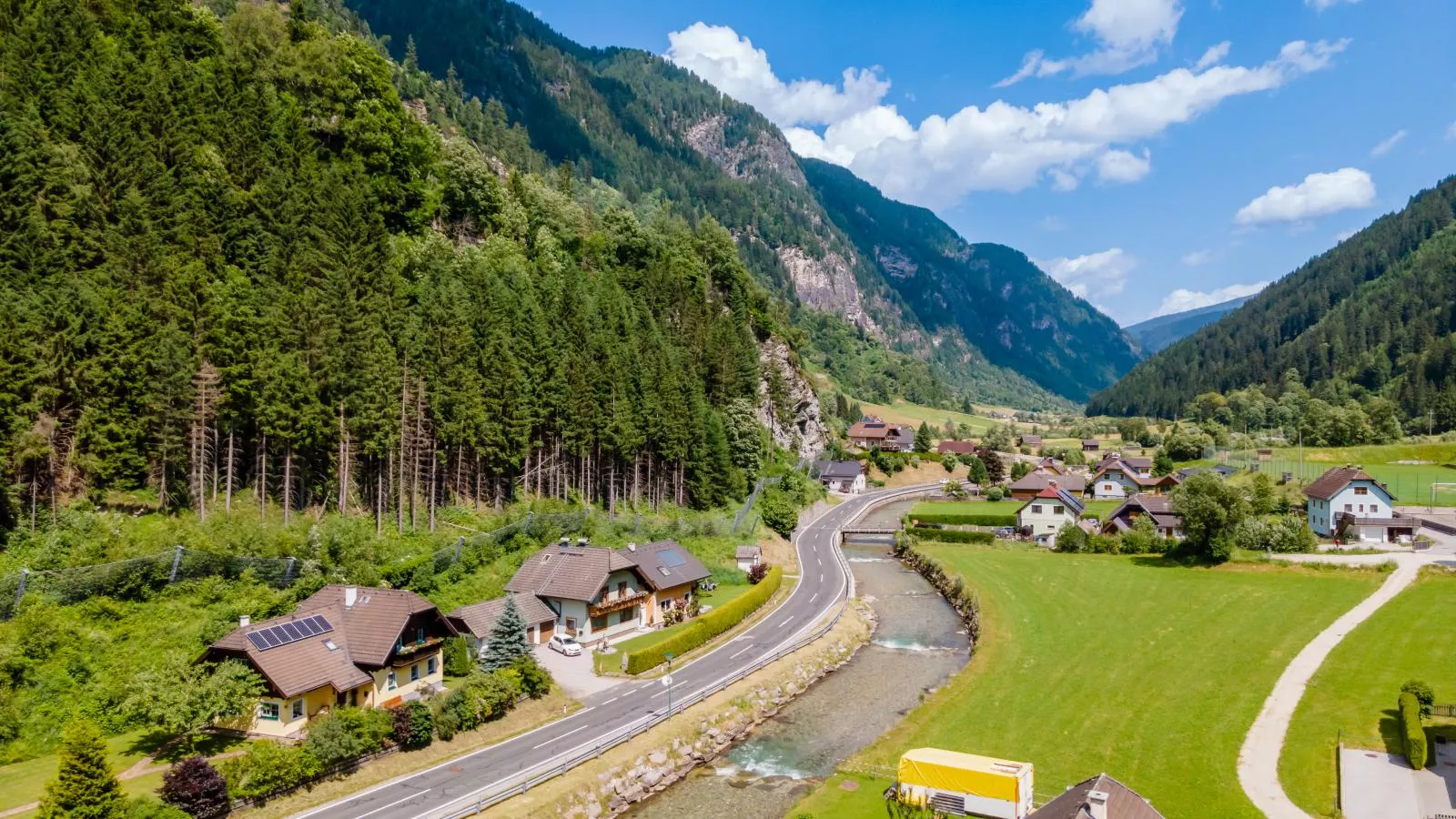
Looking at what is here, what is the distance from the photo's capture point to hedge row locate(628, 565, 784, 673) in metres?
49.3

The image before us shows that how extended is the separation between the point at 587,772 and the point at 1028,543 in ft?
241

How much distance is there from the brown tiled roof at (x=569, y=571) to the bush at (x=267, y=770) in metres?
23.8

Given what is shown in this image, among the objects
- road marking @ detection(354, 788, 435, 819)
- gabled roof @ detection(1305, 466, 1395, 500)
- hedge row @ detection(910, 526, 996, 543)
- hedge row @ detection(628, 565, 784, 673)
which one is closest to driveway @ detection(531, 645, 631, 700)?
hedge row @ detection(628, 565, 784, 673)

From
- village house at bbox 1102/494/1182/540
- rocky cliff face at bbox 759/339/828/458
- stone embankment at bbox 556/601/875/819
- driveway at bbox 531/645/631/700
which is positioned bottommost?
stone embankment at bbox 556/601/875/819

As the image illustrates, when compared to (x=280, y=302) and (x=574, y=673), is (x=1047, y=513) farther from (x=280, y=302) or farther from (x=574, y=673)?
(x=280, y=302)

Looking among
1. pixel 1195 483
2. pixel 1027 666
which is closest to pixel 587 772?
pixel 1027 666

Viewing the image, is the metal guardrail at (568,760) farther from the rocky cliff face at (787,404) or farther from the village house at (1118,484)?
the village house at (1118,484)

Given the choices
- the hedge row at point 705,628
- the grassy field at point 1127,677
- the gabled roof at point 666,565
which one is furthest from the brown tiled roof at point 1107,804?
the gabled roof at point 666,565

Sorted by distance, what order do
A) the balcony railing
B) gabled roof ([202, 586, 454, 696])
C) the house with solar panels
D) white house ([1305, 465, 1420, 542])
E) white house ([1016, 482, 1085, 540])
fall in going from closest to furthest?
the house with solar panels, gabled roof ([202, 586, 454, 696]), the balcony railing, white house ([1305, 465, 1420, 542]), white house ([1016, 482, 1085, 540])

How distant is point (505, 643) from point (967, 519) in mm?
77121

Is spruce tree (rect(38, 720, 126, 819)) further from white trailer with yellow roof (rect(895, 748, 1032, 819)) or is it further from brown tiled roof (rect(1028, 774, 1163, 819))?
brown tiled roof (rect(1028, 774, 1163, 819))

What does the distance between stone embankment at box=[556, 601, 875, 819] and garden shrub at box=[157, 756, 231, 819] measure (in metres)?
12.1

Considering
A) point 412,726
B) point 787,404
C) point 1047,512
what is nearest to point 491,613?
point 412,726

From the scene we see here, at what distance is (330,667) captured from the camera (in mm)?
37000
